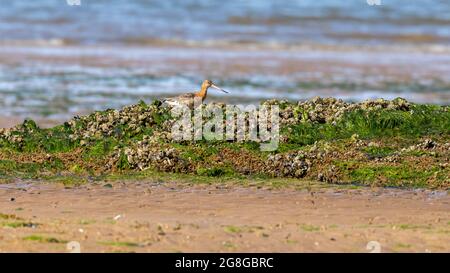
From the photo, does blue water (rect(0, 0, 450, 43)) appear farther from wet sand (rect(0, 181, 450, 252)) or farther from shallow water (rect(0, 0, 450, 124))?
wet sand (rect(0, 181, 450, 252))

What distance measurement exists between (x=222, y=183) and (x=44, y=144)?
203cm

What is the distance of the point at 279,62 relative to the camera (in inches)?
902

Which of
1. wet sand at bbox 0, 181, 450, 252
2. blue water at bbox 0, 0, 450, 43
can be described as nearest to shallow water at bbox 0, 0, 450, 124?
blue water at bbox 0, 0, 450, 43

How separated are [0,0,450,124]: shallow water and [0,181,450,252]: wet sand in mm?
6674

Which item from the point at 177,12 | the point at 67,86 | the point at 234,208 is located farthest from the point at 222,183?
the point at 177,12

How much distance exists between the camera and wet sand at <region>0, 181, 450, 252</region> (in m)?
6.81

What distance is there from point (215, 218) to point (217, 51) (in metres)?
17.6

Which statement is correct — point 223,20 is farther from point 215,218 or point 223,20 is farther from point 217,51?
point 215,218

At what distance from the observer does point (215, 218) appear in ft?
26.2

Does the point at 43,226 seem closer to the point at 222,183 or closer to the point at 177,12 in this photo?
the point at 222,183

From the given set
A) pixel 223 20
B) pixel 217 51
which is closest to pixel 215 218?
pixel 217 51

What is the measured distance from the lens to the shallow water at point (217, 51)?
17.9 m

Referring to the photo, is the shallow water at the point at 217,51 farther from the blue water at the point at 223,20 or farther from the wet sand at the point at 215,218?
the wet sand at the point at 215,218

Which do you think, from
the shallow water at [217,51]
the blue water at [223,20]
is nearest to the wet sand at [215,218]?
the shallow water at [217,51]
